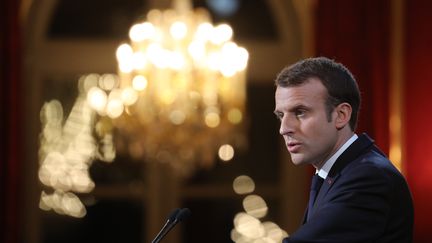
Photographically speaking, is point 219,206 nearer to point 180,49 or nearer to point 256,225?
point 256,225

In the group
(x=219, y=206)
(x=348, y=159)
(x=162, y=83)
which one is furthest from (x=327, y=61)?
(x=219, y=206)

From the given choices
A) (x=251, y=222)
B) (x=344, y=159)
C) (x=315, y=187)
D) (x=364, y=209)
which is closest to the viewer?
(x=364, y=209)

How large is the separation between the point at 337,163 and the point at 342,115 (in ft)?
0.44

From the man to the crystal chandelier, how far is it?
3.38 meters

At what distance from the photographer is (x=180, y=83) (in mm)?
5527

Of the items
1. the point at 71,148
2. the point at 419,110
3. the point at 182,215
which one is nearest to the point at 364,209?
the point at 182,215

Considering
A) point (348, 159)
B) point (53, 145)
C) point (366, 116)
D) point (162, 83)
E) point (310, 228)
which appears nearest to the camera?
point (310, 228)

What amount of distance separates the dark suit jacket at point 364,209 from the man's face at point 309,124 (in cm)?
13

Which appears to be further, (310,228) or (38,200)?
(38,200)

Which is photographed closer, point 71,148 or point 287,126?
point 287,126

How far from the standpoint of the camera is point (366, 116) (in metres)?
6.07

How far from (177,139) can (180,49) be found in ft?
1.97

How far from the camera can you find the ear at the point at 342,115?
6.86 feet

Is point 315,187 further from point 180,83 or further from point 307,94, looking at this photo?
point 180,83
